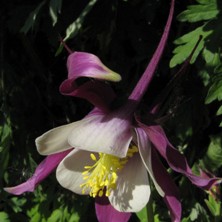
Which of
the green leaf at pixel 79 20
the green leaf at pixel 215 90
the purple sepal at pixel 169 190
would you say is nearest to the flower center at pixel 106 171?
the purple sepal at pixel 169 190

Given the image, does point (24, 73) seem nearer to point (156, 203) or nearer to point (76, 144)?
point (156, 203)

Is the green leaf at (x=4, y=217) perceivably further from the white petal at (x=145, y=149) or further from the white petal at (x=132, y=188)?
the white petal at (x=145, y=149)

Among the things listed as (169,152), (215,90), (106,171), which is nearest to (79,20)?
(215,90)

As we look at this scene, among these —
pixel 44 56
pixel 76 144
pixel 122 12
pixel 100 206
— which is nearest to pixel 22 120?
pixel 44 56

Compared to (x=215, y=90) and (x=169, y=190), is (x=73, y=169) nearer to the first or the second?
(x=169, y=190)

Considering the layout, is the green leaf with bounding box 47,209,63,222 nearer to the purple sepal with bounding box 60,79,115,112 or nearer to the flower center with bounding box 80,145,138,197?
the flower center with bounding box 80,145,138,197

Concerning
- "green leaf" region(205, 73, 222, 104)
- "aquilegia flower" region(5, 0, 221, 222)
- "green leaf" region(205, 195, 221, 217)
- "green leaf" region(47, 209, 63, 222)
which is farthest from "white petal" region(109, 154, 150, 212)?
"green leaf" region(47, 209, 63, 222)
